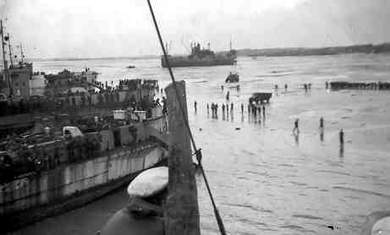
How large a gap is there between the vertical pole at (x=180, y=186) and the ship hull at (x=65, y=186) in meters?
11.4

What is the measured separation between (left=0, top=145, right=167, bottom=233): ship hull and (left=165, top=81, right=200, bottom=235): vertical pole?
11.4m

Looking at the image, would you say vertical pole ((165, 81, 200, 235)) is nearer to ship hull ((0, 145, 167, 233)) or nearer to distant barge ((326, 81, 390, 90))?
ship hull ((0, 145, 167, 233))

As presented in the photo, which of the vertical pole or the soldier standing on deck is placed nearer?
the vertical pole

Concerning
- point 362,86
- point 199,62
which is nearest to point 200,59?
point 199,62

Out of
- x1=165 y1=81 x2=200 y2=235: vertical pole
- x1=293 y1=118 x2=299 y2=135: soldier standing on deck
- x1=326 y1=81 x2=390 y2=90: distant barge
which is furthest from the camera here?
x1=326 y1=81 x2=390 y2=90: distant barge

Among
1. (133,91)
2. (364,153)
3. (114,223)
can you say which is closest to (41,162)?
(114,223)

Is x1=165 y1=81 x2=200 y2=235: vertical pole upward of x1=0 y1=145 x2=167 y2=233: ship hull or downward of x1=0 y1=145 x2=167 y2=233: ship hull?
upward

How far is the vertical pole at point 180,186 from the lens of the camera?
2777 mm

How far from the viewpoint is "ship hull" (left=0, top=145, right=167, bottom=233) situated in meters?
13.3

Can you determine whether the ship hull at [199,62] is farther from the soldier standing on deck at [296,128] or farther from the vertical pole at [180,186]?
the vertical pole at [180,186]

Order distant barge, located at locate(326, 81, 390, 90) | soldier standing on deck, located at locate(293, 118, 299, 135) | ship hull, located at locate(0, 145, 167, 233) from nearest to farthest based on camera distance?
ship hull, located at locate(0, 145, 167, 233), soldier standing on deck, located at locate(293, 118, 299, 135), distant barge, located at locate(326, 81, 390, 90)

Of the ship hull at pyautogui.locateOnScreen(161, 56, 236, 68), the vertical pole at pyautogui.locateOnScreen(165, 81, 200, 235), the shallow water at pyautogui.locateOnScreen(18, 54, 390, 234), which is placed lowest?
the shallow water at pyautogui.locateOnScreen(18, 54, 390, 234)

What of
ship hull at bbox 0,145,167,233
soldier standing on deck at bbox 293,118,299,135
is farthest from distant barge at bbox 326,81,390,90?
ship hull at bbox 0,145,167,233

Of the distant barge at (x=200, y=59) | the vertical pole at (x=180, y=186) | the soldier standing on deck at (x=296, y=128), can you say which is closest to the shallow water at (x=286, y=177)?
the soldier standing on deck at (x=296, y=128)
